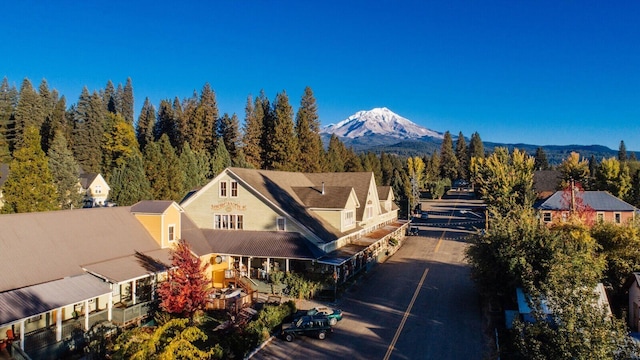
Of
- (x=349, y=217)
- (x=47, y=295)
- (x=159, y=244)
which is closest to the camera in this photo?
(x=47, y=295)

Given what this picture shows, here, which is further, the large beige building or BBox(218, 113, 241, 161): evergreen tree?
BBox(218, 113, 241, 161): evergreen tree

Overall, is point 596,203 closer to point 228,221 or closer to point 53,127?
point 228,221

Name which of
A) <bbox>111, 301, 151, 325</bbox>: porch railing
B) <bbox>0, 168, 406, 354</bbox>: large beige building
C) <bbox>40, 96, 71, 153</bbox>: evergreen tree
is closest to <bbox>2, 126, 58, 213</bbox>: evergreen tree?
<bbox>0, 168, 406, 354</bbox>: large beige building

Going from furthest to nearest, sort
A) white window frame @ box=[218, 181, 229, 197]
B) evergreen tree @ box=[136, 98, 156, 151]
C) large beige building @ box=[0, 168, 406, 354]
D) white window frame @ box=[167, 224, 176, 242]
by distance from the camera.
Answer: evergreen tree @ box=[136, 98, 156, 151] → white window frame @ box=[218, 181, 229, 197] → white window frame @ box=[167, 224, 176, 242] → large beige building @ box=[0, 168, 406, 354]

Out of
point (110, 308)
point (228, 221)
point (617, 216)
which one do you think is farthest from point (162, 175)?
point (617, 216)

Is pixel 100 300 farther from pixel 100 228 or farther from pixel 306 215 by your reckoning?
pixel 306 215

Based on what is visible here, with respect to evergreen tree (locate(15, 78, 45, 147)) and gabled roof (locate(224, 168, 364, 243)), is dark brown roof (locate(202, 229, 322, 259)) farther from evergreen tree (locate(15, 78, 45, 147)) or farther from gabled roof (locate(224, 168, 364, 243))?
evergreen tree (locate(15, 78, 45, 147))

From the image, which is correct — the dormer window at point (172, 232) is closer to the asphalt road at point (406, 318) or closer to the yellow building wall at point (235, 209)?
the yellow building wall at point (235, 209)
